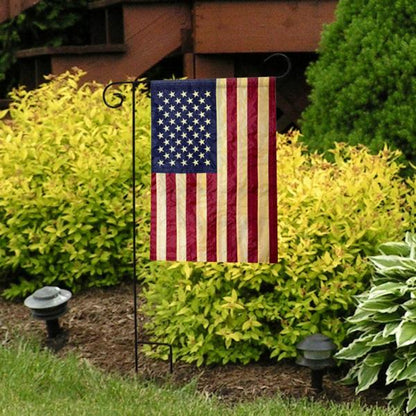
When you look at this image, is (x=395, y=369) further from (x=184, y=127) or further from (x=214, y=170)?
(x=184, y=127)

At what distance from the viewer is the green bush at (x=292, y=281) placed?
5020 millimetres

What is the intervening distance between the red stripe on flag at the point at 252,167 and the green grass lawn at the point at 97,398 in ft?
2.30

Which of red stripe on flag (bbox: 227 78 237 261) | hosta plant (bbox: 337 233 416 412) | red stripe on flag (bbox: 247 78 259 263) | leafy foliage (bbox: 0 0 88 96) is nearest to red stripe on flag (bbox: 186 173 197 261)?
red stripe on flag (bbox: 227 78 237 261)

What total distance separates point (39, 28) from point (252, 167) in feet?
14.4

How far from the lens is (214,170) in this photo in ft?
15.8

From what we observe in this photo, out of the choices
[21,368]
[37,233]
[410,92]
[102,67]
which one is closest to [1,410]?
[21,368]

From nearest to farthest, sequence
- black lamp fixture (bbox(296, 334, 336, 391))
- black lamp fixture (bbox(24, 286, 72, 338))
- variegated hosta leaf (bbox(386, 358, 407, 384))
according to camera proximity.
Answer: variegated hosta leaf (bbox(386, 358, 407, 384)) < black lamp fixture (bbox(296, 334, 336, 391)) < black lamp fixture (bbox(24, 286, 72, 338))

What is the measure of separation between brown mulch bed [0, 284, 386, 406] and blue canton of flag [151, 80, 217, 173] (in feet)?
3.48

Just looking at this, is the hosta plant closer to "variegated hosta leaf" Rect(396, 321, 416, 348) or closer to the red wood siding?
"variegated hosta leaf" Rect(396, 321, 416, 348)

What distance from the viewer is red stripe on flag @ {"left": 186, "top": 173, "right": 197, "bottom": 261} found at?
4840 mm

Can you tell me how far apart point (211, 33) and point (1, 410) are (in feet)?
12.9

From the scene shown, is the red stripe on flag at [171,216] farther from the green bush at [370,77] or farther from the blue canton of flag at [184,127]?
the green bush at [370,77]

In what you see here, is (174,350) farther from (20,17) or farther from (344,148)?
(20,17)

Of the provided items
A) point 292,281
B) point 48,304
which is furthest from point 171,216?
point 48,304
